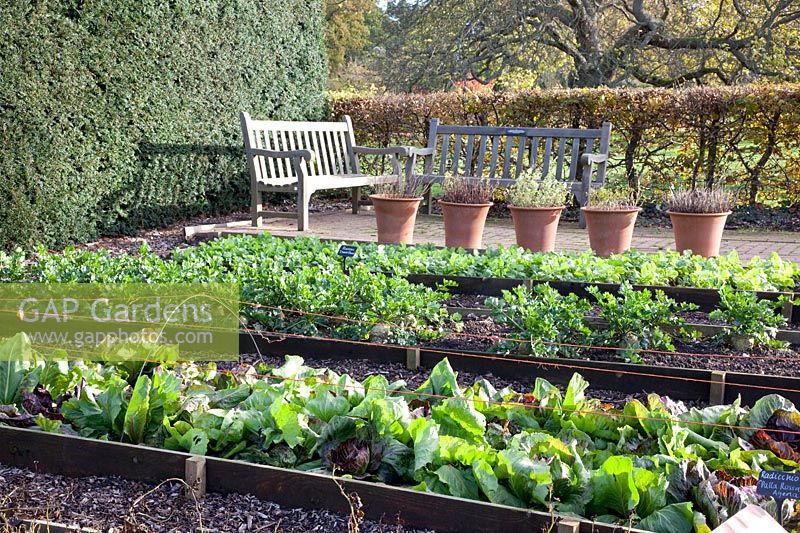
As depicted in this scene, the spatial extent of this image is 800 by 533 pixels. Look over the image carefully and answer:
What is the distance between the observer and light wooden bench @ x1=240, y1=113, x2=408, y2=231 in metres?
8.44

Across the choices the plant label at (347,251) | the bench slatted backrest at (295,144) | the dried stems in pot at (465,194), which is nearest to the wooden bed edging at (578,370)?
the plant label at (347,251)

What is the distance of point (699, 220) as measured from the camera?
6746 mm

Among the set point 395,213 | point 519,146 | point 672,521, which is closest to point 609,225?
point 395,213

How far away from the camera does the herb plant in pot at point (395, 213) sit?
7324 millimetres

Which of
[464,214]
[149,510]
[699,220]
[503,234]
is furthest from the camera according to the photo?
[503,234]

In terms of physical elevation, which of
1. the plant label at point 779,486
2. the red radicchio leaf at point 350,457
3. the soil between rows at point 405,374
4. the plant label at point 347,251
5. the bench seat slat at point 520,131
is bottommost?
the soil between rows at point 405,374

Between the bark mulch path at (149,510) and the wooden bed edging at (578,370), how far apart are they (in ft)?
4.91

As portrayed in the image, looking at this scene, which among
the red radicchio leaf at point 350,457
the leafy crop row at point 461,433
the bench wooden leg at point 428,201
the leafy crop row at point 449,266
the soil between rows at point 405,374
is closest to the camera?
the leafy crop row at point 461,433

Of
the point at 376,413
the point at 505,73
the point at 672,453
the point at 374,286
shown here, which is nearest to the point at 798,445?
the point at 672,453

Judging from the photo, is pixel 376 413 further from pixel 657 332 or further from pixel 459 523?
pixel 657 332

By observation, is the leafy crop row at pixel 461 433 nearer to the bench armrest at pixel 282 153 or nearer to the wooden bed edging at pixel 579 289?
the wooden bed edging at pixel 579 289

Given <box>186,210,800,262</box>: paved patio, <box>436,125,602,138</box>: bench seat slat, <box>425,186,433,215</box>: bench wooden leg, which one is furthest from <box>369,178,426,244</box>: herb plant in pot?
<box>425,186,433,215</box>: bench wooden leg

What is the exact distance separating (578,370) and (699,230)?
3.42 meters

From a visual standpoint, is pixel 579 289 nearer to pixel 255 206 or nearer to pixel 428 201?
pixel 255 206
